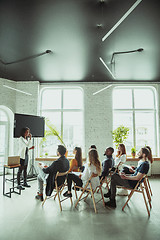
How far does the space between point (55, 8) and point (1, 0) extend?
88 cm

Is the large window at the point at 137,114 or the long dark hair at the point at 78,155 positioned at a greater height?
the large window at the point at 137,114

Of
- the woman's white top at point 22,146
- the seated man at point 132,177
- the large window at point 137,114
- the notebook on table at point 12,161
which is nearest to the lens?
the seated man at point 132,177

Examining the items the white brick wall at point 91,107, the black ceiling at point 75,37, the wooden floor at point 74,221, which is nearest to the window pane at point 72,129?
the white brick wall at point 91,107

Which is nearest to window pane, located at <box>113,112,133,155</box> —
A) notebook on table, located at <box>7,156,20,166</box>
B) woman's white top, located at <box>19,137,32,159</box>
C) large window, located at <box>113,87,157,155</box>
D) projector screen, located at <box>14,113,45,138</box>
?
large window, located at <box>113,87,157,155</box>

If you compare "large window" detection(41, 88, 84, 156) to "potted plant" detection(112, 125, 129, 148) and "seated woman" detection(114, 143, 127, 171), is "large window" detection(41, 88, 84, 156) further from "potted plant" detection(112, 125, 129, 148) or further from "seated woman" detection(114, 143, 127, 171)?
"seated woman" detection(114, 143, 127, 171)

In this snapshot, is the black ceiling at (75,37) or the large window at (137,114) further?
the large window at (137,114)

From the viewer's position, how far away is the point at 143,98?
24.3ft

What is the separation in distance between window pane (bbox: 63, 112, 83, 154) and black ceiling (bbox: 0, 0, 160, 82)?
Answer: 184 centimetres

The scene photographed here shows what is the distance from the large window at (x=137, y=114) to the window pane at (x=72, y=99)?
1518 millimetres

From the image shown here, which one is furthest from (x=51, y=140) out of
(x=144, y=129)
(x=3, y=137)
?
(x=144, y=129)

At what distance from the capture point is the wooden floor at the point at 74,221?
8.23 ft

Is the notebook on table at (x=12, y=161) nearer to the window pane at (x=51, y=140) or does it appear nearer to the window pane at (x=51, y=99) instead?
the window pane at (x=51, y=140)

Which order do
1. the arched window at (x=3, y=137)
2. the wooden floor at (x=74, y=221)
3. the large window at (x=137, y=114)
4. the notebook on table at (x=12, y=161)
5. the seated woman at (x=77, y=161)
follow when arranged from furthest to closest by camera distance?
the large window at (x=137, y=114)
the arched window at (x=3, y=137)
the notebook on table at (x=12, y=161)
the seated woman at (x=77, y=161)
the wooden floor at (x=74, y=221)

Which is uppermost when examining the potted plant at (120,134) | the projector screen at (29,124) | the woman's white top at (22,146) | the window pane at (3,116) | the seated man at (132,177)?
the window pane at (3,116)
